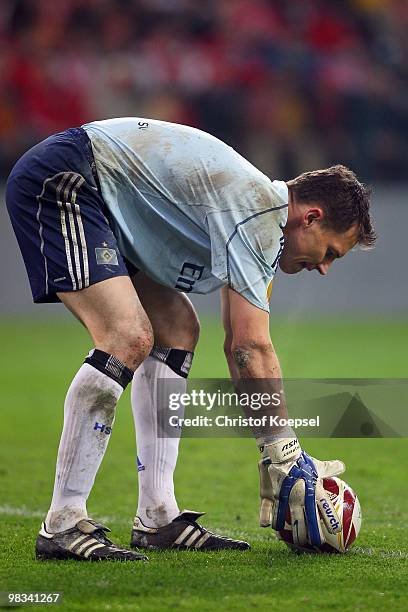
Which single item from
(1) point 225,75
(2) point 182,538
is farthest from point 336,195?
(1) point 225,75

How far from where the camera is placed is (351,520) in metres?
4.32

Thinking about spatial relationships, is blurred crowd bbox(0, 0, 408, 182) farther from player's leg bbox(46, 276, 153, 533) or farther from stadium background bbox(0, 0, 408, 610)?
player's leg bbox(46, 276, 153, 533)

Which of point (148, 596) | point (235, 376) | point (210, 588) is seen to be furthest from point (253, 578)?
point (235, 376)

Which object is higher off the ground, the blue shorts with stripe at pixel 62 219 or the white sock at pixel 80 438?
the blue shorts with stripe at pixel 62 219

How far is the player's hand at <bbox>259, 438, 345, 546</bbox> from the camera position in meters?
4.17

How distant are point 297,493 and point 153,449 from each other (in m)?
0.71

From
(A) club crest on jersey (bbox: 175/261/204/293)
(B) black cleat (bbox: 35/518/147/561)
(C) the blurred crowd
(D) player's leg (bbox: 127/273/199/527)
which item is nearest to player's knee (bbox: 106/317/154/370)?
(A) club crest on jersey (bbox: 175/261/204/293)

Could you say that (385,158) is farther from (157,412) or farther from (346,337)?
(157,412)

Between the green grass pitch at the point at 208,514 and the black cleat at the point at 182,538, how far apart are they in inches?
5.1

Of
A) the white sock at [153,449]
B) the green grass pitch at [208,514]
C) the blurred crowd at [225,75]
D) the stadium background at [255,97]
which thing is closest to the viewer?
the green grass pitch at [208,514]

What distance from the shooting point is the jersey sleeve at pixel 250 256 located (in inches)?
159

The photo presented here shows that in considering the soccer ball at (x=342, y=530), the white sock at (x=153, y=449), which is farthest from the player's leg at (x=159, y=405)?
the soccer ball at (x=342, y=530)

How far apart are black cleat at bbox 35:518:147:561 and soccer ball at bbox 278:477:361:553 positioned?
59 cm

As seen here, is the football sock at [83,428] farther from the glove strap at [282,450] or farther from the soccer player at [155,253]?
the glove strap at [282,450]
